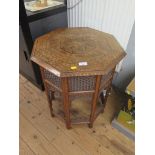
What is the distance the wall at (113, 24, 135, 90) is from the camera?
4.39 ft

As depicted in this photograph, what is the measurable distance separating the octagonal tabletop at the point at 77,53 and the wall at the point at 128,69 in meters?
0.26

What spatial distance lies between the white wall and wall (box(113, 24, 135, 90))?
0.15ft

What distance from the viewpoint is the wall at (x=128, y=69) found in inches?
52.7

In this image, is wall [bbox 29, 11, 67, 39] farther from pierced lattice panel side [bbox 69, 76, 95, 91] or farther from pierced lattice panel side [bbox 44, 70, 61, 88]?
pierced lattice panel side [bbox 69, 76, 95, 91]

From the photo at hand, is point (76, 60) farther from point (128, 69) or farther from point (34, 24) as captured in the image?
point (128, 69)

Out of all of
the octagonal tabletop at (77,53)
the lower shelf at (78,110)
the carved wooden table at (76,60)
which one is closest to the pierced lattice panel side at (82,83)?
the carved wooden table at (76,60)

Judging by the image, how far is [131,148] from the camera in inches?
49.4

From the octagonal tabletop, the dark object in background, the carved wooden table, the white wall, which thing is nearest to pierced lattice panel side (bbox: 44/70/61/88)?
the carved wooden table

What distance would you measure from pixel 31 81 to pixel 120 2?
3.85 feet

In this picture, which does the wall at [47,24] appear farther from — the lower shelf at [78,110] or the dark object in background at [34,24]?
the lower shelf at [78,110]

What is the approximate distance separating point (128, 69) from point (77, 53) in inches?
26.9

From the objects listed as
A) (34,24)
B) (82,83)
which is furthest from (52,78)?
(34,24)

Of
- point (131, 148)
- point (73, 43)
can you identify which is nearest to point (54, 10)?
point (73, 43)

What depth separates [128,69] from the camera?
1488 millimetres
